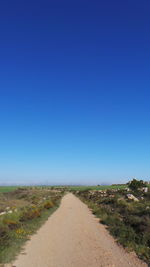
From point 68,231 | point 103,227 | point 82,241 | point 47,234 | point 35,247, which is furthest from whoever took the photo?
point 103,227

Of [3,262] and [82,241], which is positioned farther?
[82,241]

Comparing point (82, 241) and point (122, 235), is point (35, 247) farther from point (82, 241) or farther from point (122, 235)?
point (122, 235)

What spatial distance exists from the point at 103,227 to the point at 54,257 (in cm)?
890

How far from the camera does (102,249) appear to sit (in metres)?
12.4

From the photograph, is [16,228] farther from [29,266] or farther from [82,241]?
[29,266]

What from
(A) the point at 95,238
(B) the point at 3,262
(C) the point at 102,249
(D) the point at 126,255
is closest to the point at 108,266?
(D) the point at 126,255

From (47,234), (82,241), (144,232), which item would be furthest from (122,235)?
(47,234)

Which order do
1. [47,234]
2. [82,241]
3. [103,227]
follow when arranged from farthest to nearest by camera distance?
[103,227]
[47,234]
[82,241]

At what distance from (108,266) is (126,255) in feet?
6.38

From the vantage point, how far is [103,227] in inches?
747

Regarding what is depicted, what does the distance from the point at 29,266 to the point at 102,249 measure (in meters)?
4.47

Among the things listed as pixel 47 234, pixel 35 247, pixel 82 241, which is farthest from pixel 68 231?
pixel 35 247

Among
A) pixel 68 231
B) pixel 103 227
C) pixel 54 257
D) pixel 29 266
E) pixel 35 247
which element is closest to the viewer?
pixel 29 266

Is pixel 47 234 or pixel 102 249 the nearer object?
pixel 102 249
